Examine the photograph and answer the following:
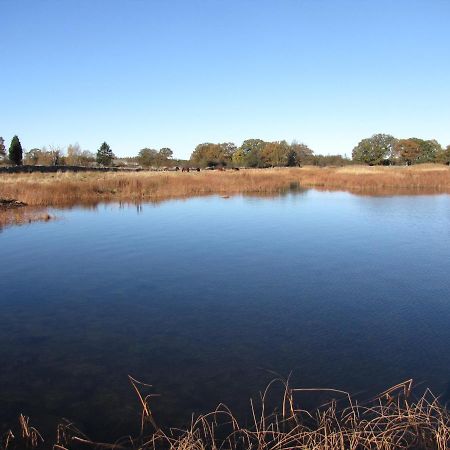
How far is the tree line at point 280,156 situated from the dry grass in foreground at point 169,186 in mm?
35574

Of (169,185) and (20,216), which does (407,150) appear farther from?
(20,216)

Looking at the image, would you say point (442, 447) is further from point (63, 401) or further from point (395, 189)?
point (395, 189)

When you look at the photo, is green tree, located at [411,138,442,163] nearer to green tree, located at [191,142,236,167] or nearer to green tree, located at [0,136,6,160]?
green tree, located at [191,142,236,167]

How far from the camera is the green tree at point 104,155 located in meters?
68.2

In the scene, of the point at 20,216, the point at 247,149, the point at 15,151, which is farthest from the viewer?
the point at 247,149

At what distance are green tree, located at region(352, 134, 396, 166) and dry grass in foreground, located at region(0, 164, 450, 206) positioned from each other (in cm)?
4317

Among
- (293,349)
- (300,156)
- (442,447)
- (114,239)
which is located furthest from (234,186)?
(300,156)

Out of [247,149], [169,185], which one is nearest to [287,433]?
[169,185]

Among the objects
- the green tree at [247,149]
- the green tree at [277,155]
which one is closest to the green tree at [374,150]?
the green tree at [277,155]

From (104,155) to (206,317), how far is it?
217ft

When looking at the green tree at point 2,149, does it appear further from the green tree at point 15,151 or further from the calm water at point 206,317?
the calm water at point 206,317

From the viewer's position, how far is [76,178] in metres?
30.2

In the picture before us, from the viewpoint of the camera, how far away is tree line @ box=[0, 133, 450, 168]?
6968 centimetres

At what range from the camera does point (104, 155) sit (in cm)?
6931
